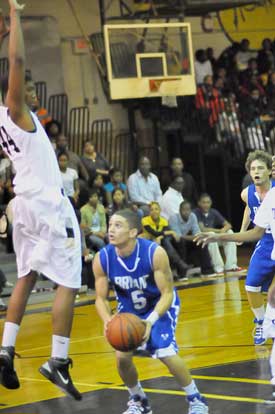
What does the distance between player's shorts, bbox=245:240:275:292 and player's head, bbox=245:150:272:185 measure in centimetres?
70

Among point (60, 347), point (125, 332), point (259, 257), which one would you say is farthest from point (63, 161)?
point (125, 332)

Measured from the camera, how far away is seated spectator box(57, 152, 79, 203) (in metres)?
15.8

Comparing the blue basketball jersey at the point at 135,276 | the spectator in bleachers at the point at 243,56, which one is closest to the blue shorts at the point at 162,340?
the blue basketball jersey at the point at 135,276

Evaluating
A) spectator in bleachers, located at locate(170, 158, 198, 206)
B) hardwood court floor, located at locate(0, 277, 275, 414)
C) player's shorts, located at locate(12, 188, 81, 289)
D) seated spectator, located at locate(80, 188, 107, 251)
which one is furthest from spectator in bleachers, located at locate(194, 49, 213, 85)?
player's shorts, located at locate(12, 188, 81, 289)

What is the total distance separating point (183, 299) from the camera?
13.9m

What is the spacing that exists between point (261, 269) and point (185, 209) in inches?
259

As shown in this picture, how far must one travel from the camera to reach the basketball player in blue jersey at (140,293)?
687cm

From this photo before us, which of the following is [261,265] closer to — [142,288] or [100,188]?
A: [142,288]

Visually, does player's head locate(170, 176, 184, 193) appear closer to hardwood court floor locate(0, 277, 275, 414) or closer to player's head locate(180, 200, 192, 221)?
player's head locate(180, 200, 192, 221)

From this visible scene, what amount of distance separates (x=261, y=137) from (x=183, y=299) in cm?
701

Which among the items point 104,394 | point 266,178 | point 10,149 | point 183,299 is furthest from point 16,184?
point 183,299

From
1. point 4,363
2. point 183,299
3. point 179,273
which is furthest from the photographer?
point 179,273

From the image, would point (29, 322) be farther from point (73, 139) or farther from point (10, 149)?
point (73, 139)

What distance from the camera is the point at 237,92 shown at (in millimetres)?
21125
